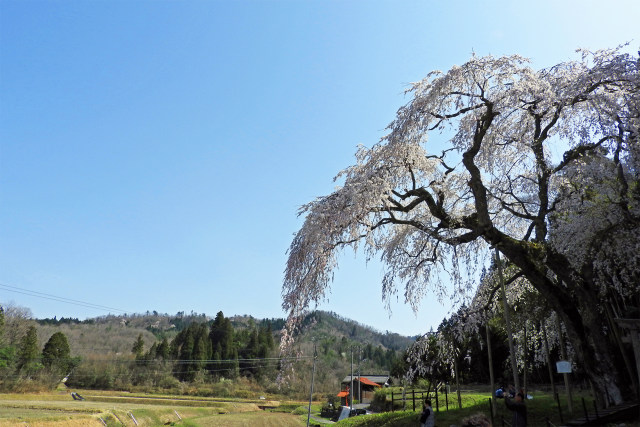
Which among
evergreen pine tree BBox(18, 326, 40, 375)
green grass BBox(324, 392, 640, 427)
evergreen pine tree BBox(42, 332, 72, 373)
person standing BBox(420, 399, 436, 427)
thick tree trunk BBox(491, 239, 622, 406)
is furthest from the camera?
evergreen pine tree BBox(42, 332, 72, 373)

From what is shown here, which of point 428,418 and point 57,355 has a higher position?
point 428,418

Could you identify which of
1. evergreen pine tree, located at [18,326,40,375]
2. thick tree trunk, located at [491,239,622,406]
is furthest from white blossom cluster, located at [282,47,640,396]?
evergreen pine tree, located at [18,326,40,375]

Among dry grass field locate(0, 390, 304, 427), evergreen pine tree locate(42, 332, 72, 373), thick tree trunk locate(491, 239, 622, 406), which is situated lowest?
dry grass field locate(0, 390, 304, 427)

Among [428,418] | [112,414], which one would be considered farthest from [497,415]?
[112,414]

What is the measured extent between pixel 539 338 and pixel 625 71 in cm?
1446

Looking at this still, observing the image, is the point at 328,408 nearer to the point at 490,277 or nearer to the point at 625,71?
the point at 490,277

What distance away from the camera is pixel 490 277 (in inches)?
658

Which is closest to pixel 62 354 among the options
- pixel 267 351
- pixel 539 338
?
pixel 267 351

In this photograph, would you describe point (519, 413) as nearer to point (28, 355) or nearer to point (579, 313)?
point (579, 313)

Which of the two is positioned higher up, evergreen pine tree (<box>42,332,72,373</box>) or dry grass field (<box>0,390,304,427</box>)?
evergreen pine tree (<box>42,332,72,373</box>)

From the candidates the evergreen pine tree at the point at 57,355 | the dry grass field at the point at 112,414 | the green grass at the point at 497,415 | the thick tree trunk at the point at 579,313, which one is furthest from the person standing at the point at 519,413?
the evergreen pine tree at the point at 57,355

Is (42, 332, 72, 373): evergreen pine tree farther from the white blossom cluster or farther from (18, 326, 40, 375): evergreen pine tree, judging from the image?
the white blossom cluster

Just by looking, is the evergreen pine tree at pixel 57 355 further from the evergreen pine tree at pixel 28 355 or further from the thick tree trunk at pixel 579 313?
the thick tree trunk at pixel 579 313

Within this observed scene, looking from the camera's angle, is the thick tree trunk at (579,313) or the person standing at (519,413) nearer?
the person standing at (519,413)
